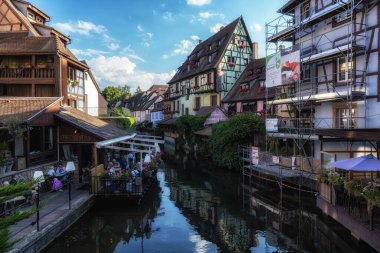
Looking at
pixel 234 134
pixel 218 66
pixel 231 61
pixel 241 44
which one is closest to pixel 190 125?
pixel 218 66

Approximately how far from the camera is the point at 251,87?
1452 inches

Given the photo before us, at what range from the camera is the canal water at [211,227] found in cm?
1170

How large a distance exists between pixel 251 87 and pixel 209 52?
12257 mm

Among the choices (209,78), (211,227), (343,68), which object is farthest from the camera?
(209,78)

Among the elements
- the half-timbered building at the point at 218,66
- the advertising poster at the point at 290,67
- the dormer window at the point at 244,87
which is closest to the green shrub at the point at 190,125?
the half-timbered building at the point at 218,66

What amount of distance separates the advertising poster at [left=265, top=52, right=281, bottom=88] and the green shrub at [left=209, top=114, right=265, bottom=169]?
3822 mm

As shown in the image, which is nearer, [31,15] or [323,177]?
[323,177]

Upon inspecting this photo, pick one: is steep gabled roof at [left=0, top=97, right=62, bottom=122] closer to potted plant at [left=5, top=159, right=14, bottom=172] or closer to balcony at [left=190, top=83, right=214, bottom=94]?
potted plant at [left=5, top=159, right=14, bottom=172]

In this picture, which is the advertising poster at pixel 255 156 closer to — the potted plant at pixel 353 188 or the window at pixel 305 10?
the window at pixel 305 10

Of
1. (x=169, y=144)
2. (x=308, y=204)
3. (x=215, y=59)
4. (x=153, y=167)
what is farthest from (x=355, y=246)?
(x=169, y=144)

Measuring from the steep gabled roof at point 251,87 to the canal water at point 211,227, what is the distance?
16.0m

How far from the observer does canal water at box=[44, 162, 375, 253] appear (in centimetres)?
1170

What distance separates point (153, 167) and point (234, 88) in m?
23.4

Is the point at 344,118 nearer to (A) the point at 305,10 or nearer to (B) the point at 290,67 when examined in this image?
(B) the point at 290,67
